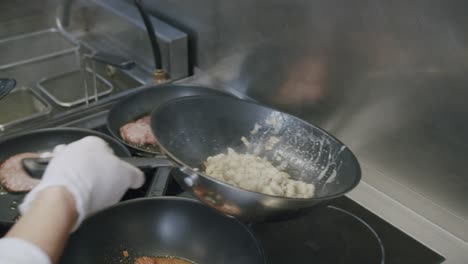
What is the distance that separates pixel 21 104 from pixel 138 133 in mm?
398

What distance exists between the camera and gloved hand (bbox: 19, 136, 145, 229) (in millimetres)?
606

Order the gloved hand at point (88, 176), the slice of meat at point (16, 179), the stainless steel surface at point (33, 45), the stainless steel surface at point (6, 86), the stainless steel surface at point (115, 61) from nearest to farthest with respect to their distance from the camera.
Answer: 1. the gloved hand at point (88, 176)
2. the slice of meat at point (16, 179)
3. the stainless steel surface at point (6, 86)
4. the stainless steel surface at point (115, 61)
5. the stainless steel surface at point (33, 45)

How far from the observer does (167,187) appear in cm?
91

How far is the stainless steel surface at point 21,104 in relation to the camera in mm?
1173

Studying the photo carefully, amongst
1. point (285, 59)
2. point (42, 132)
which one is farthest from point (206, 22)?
point (42, 132)

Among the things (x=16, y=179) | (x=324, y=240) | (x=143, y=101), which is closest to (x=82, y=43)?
(x=143, y=101)

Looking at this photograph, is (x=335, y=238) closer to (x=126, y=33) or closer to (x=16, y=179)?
(x=16, y=179)

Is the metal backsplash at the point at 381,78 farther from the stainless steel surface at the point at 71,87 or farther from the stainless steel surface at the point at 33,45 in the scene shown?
the stainless steel surface at the point at 33,45

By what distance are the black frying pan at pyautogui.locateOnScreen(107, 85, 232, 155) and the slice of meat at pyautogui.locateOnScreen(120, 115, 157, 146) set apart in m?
0.02

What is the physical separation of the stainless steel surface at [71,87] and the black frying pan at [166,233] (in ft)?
1.66

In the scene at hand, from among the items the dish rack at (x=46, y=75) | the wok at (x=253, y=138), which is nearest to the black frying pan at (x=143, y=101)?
the dish rack at (x=46, y=75)

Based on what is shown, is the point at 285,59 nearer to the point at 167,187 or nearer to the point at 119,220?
the point at 167,187

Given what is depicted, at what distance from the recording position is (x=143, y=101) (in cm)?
117

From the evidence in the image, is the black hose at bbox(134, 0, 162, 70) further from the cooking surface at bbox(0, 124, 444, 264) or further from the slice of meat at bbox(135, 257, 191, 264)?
the slice of meat at bbox(135, 257, 191, 264)
